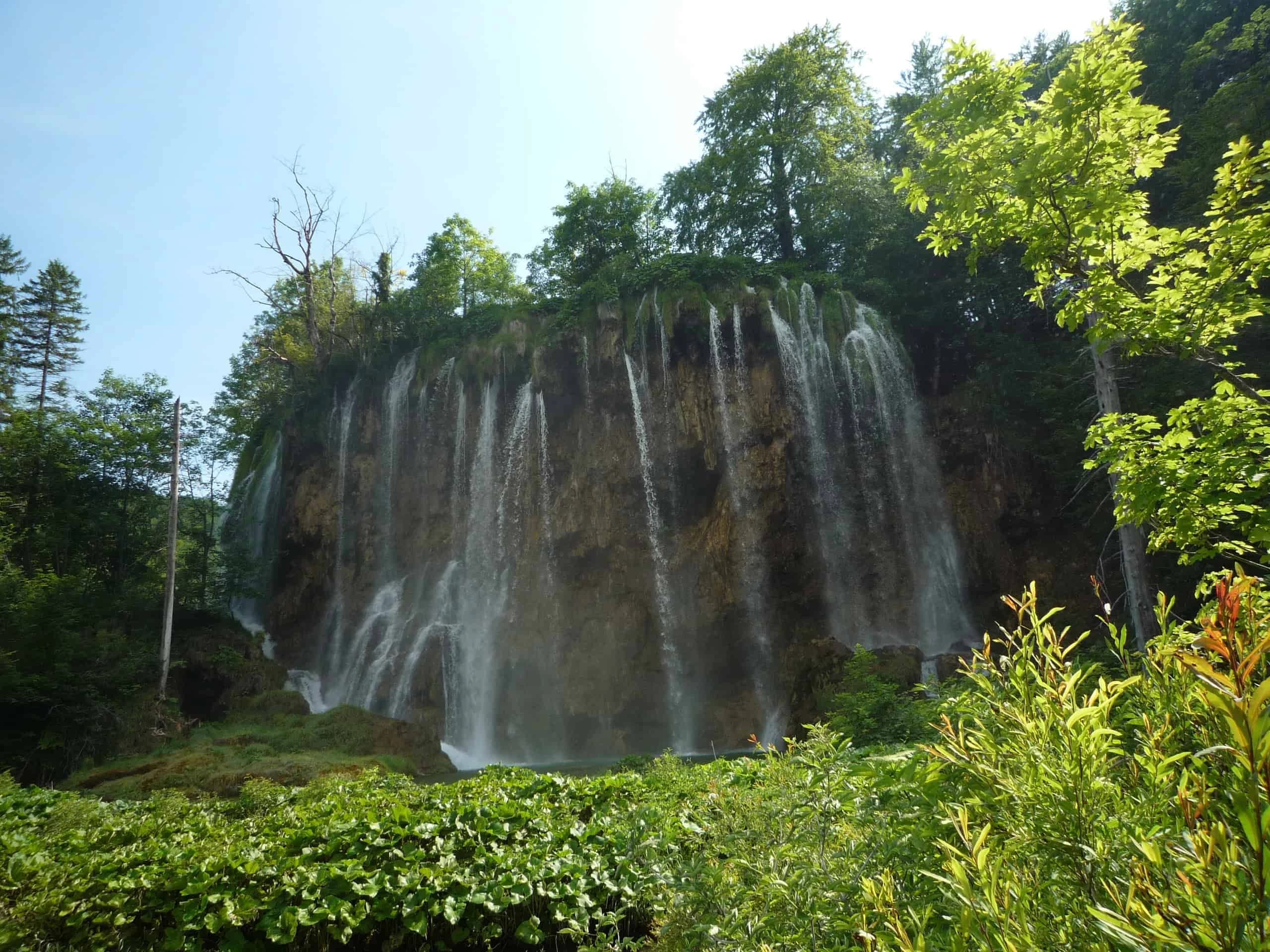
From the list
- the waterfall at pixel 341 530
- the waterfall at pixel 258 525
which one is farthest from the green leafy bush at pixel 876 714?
the waterfall at pixel 258 525

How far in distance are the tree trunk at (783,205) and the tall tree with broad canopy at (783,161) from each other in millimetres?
32

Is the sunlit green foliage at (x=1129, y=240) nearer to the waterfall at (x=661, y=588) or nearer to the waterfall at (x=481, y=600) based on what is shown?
the waterfall at (x=661, y=588)

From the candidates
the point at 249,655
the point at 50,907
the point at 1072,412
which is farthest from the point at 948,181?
the point at 249,655

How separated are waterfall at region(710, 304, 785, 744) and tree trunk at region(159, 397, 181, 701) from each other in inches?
670

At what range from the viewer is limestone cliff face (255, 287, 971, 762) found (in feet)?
65.8

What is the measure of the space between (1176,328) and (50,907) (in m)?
7.71

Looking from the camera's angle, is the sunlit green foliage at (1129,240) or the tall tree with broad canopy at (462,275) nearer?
the sunlit green foliage at (1129,240)

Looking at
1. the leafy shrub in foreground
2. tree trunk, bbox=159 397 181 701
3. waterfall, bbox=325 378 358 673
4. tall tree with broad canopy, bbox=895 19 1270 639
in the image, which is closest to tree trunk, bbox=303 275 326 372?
waterfall, bbox=325 378 358 673

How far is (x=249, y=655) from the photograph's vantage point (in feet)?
72.1

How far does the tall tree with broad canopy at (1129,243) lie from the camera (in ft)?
12.4

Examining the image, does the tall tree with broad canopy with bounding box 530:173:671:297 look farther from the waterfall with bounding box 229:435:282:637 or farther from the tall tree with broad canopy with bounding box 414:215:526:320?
the waterfall with bounding box 229:435:282:637

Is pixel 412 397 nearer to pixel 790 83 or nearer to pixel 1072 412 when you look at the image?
pixel 790 83

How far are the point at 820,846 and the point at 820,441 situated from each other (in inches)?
761

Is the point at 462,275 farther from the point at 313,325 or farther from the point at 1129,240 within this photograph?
the point at 1129,240
